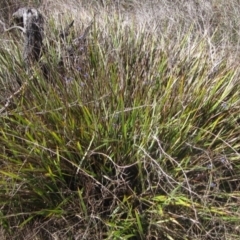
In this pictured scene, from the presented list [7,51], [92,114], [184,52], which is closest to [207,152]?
[92,114]

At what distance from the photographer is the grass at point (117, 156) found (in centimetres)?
229

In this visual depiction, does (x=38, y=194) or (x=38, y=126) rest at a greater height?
(x=38, y=126)

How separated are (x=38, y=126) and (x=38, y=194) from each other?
31cm

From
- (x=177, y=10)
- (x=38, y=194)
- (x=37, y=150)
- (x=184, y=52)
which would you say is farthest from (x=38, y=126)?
(x=177, y=10)

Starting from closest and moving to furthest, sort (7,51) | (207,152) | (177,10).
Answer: (207,152), (7,51), (177,10)

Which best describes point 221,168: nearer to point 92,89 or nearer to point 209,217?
point 209,217

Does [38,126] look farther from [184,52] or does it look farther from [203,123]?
[184,52]

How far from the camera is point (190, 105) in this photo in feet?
8.54

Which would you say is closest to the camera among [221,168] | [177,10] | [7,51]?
[221,168]

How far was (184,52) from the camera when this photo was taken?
10.3 ft

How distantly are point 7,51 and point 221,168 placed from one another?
1.49m

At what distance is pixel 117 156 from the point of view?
7.75 feet

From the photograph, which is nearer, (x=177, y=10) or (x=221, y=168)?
(x=221, y=168)

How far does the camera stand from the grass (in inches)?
90.2
